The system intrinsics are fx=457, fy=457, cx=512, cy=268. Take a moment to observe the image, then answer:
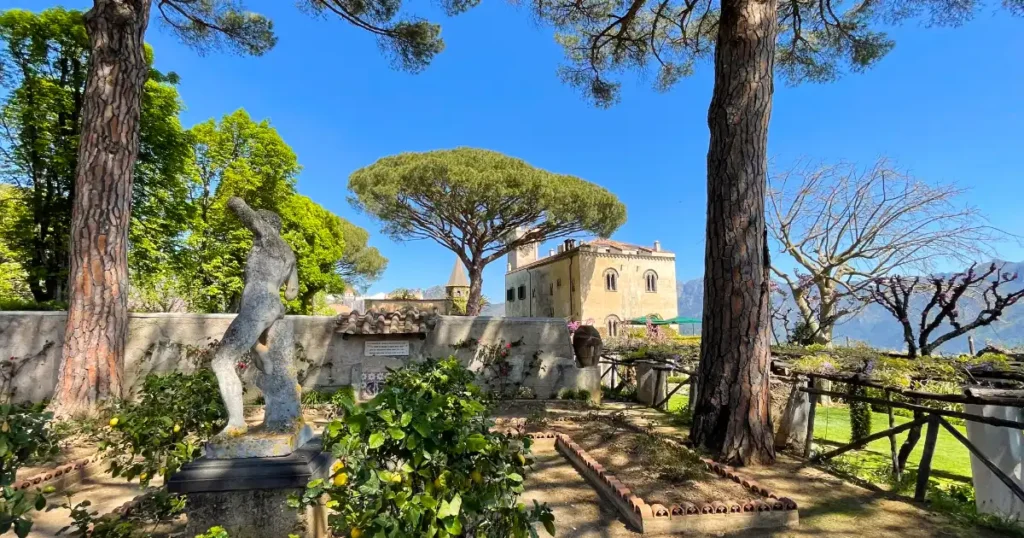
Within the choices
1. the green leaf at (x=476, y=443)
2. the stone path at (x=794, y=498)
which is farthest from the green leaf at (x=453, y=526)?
the stone path at (x=794, y=498)

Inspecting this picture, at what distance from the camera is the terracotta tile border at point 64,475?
12.4 ft

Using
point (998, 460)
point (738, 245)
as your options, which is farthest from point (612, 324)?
point (998, 460)

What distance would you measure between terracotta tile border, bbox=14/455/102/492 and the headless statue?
231 centimetres

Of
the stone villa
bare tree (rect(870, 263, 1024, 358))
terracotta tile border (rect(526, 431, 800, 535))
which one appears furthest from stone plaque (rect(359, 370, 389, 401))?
the stone villa

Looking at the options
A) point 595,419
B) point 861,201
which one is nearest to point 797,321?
point 861,201

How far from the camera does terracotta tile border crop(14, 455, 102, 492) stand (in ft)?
12.4

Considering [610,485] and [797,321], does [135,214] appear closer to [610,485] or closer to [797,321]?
[610,485]

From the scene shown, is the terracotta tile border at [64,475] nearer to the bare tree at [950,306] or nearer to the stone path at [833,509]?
the stone path at [833,509]

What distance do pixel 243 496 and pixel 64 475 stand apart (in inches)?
116

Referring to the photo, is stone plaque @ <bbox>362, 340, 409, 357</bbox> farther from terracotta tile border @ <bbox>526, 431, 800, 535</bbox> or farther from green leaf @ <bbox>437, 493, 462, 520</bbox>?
green leaf @ <bbox>437, 493, 462, 520</bbox>

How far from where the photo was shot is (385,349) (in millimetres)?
8141

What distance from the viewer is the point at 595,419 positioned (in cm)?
657

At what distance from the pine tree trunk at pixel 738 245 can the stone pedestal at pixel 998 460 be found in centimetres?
154

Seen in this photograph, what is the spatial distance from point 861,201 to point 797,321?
173 inches
